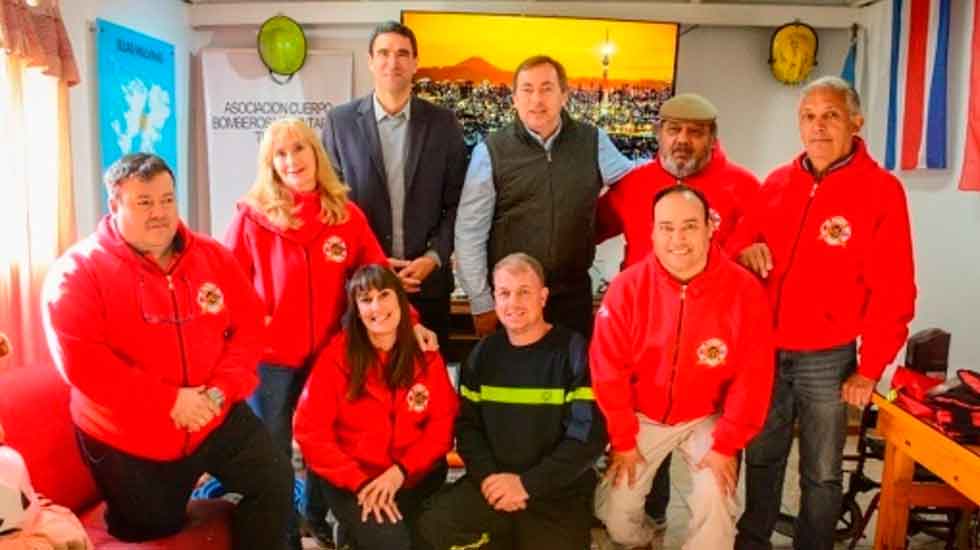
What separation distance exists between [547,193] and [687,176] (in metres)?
0.45

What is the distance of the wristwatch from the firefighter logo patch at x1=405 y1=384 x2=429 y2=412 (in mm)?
522

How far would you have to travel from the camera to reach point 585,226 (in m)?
2.57

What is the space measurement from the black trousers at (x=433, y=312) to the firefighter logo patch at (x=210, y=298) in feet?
2.34

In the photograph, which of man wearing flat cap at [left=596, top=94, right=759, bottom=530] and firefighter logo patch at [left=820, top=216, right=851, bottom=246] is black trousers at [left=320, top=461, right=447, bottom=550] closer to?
man wearing flat cap at [left=596, top=94, right=759, bottom=530]

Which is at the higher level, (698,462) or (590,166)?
(590,166)

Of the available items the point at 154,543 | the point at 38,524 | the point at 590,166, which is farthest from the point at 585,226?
the point at 38,524

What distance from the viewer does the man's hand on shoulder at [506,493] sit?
2221 millimetres

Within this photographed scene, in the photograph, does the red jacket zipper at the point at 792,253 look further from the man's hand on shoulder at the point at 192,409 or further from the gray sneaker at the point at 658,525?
the man's hand on shoulder at the point at 192,409

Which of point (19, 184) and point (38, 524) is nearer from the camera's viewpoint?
point (38, 524)

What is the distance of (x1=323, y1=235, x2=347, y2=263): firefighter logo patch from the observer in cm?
236

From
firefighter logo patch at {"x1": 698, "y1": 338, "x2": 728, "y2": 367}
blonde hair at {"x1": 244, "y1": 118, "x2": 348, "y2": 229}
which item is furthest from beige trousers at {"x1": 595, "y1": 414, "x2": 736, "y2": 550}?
blonde hair at {"x1": 244, "y1": 118, "x2": 348, "y2": 229}

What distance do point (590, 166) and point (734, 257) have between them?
0.54 meters

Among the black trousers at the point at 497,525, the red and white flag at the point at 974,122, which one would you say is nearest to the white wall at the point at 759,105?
the red and white flag at the point at 974,122

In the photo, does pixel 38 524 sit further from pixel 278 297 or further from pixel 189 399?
pixel 278 297
